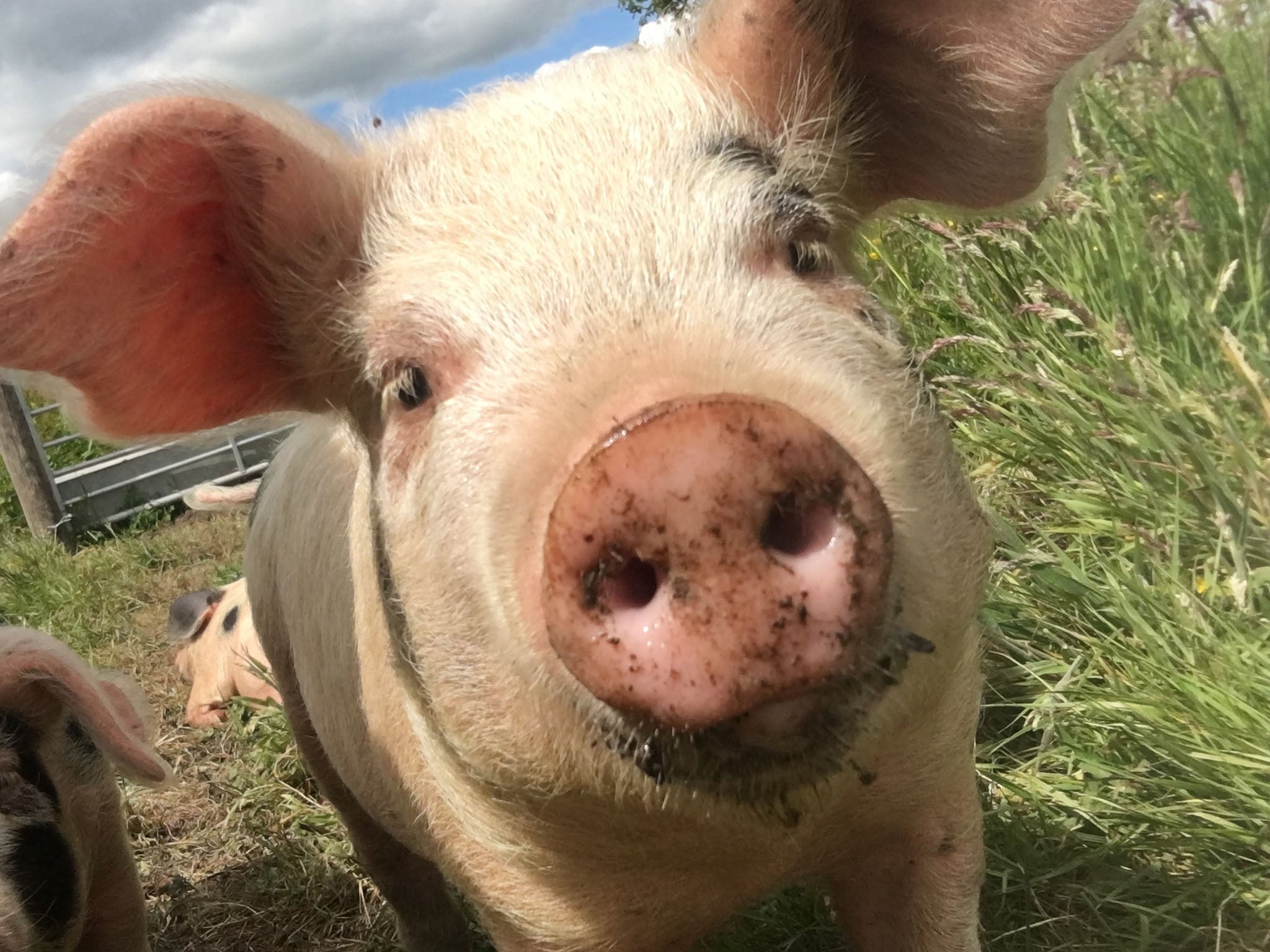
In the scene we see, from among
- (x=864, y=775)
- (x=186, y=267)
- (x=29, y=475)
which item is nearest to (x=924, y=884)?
(x=864, y=775)

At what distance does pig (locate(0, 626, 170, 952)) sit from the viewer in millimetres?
2250

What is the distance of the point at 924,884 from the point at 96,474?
8.83m

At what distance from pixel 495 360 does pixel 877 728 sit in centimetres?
59

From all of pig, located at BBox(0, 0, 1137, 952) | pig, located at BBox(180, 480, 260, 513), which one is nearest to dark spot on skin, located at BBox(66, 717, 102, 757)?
pig, located at BBox(0, 0, 1137, 952)

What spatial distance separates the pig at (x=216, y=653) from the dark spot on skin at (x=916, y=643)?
2.95 meters

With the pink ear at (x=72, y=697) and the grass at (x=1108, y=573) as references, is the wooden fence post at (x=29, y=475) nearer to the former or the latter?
the grass at (x=1108, y=573)

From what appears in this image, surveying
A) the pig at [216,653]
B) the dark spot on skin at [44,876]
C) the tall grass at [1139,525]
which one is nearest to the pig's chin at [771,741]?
the tall grass at [1139,525]

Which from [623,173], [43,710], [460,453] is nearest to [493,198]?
[623,173]

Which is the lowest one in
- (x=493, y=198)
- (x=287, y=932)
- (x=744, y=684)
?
(x=287, y=932)

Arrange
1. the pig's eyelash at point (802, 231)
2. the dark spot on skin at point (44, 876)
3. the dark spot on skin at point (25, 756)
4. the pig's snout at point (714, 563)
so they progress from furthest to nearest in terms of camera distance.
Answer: the dark spot on skin at point (25, 756), the dark spot on skin at point (44, 876), the pig's eyelash at point (802, 231), the pig's snout at point (714, 563)

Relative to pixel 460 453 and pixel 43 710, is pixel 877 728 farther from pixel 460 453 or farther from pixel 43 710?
pixel 43 710

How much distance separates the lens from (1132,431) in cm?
238

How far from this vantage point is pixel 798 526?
948mm

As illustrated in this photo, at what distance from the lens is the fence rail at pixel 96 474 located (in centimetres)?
789
